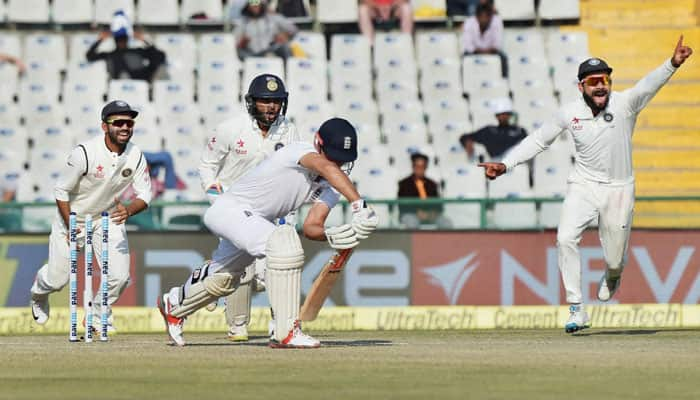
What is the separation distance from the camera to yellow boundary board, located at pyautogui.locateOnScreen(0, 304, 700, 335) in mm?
13859

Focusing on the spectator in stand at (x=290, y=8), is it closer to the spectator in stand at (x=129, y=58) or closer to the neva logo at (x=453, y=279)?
the spectator in stand at (x=129, y=58)

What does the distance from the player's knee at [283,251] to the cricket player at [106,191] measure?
8.30 feet

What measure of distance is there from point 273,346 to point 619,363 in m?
2.34

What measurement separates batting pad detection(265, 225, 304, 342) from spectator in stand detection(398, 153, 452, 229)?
5496 millimetres

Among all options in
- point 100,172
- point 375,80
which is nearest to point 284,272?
point 100,172

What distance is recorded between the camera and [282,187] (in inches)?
370

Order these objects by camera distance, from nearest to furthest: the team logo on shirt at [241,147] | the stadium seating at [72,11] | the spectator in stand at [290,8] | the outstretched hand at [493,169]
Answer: the outstretched hand at [493,169], the team logo on shirt at [241,147], the spectator in stand at [290,8], the stadium seating at [72,11]

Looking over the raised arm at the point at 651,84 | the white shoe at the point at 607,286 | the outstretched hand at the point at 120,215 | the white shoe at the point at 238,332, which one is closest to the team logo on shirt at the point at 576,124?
the raised arm at the point at 651,84

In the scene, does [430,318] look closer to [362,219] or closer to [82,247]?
[82,247]

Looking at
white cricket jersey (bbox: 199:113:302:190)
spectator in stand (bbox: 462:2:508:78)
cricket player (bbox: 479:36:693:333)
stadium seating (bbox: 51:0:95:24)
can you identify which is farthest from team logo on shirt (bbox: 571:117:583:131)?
stadium seating (bbox: 51:0:95:24)

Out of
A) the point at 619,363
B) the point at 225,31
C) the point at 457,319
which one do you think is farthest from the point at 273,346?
the point at 225,31

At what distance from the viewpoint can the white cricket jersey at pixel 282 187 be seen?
930cm

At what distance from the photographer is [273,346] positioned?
9.68m

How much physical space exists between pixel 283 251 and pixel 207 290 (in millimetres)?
821
